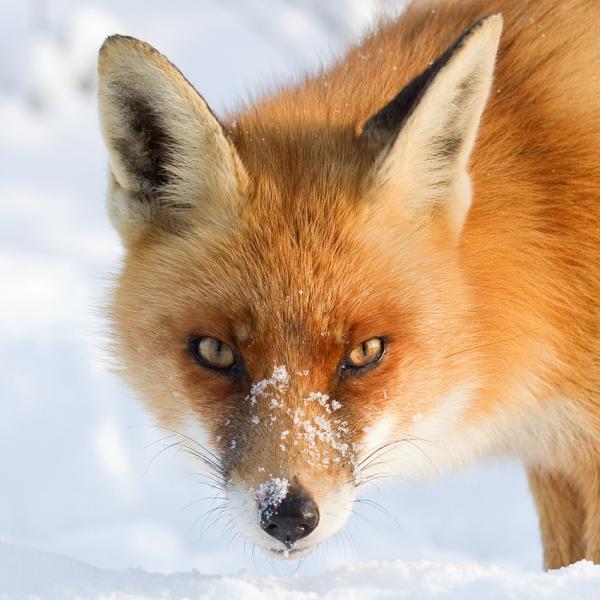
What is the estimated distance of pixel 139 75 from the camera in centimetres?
324

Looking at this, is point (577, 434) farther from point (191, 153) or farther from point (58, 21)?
point (58, 21)

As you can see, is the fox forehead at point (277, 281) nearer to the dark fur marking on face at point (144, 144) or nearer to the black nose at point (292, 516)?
the dark fur marking on face at point (144, 144)

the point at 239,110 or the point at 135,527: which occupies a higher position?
the point at 239,110

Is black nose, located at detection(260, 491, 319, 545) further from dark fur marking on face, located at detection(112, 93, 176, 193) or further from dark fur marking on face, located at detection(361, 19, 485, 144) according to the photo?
dark fur marking on face, located at detection(112, 93, 176, 193)

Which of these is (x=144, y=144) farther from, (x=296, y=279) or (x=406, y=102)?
(x=406, y=102)

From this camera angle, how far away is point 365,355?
3158mm

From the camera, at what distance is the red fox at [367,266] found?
305 cm

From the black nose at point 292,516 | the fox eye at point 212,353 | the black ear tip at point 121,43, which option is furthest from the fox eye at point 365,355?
the black ear tip at point 121,43

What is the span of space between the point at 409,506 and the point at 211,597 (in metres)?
4.01

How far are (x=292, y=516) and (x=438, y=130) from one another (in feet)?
4.46

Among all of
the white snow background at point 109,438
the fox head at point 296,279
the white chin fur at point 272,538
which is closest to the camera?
the white snow background at point 109,438

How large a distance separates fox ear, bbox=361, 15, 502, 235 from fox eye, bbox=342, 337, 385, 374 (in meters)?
0.50

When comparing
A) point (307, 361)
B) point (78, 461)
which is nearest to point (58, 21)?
point (78, 461)

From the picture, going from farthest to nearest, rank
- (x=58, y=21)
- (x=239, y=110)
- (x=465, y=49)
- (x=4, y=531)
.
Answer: (x=58, y=21) → (x=4, y=531) → (x=239, y=110) → (x=465, y=49)
